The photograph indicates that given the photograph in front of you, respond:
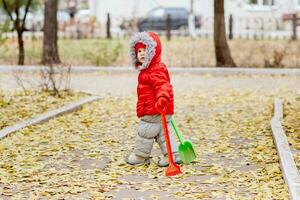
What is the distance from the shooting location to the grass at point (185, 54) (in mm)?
23178

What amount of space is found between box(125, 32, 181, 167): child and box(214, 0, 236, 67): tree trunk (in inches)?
521

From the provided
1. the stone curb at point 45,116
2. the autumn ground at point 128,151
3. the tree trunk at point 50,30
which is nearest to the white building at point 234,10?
the tree trunk at point 50,30

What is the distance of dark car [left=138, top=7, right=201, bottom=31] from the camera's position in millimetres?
39594

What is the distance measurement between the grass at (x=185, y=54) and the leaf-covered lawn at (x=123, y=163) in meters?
9.18

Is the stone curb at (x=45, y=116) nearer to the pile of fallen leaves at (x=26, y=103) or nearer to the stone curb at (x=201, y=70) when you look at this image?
the pile of fallen leaves at (x=26, y=103)

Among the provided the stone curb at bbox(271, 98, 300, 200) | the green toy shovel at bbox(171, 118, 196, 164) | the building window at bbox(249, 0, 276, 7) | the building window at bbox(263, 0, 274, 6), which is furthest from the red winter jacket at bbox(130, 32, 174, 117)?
the building window at bbox(249, 0, 276, 7)

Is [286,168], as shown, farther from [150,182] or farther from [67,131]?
[67,131]

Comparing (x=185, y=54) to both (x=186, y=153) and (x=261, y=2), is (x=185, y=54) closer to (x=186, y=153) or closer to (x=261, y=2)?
(x=186, y=153)

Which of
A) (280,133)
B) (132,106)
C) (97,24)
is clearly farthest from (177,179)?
(97,24)

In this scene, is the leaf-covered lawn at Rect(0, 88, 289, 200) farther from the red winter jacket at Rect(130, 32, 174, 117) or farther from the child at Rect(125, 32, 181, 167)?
the red winter jacket at Rect(130, 32, 174, 117)

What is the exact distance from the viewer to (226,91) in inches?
678

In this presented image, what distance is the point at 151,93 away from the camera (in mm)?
8555

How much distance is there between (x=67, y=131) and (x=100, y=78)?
29.8 ft

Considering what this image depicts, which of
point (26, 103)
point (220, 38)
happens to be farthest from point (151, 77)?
point (220, 38)
